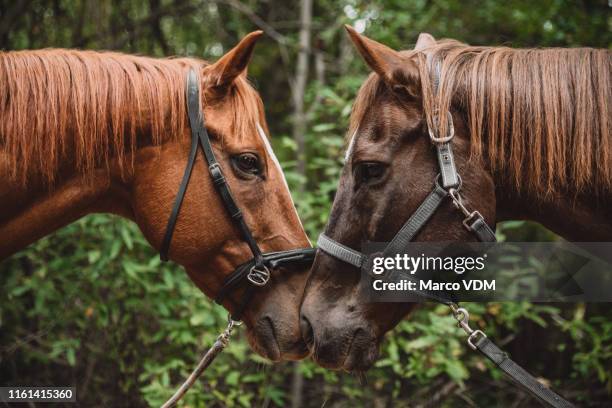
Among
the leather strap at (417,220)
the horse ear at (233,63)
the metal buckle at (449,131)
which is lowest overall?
the leather strap at (417,220)

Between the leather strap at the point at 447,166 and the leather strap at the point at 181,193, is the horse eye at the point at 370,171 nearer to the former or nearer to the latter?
the leather strap at the point at 447,166

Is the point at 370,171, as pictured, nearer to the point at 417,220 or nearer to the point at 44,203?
the point at 417,220

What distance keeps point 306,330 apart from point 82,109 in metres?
1.34

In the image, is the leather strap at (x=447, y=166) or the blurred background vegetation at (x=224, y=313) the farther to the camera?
the blurred background vegetation at (x=224, y=313)

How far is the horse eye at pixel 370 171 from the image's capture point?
210cm

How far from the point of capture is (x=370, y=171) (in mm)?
2127

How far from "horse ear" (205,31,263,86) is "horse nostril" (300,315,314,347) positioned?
1142mm

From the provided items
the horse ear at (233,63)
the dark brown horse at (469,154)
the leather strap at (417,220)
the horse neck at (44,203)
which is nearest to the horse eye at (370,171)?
the dark brown horse at (469,154)

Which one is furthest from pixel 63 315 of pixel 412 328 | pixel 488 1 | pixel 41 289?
pixel 488 1

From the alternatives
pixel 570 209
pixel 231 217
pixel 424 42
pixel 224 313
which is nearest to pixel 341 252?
pixel 231 217

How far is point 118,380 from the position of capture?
13.0 feet

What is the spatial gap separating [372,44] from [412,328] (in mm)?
2206

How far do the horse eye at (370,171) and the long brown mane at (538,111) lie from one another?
0.28 m

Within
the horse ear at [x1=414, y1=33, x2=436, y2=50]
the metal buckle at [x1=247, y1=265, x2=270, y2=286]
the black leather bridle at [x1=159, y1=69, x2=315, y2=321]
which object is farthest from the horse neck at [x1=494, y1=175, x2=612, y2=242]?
the metal buckle at [x1=247, y1=265, x2=270, y2=286]
